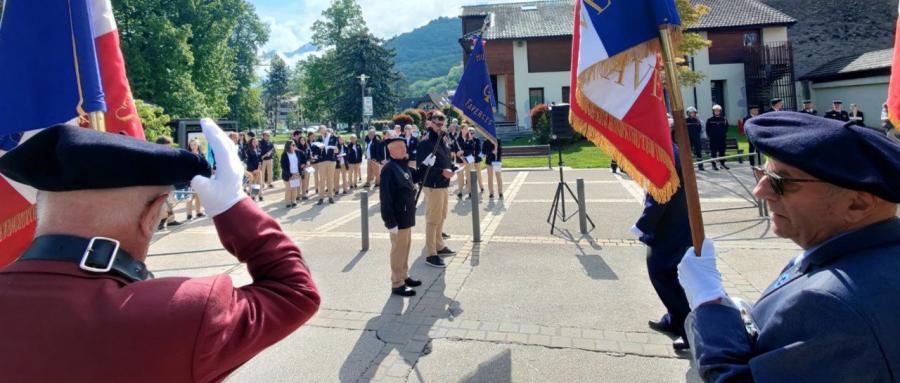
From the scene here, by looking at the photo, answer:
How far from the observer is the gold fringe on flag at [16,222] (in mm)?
2721

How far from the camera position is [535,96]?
125 feet

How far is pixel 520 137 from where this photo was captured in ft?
110

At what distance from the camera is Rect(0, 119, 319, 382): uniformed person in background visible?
4.05 feet

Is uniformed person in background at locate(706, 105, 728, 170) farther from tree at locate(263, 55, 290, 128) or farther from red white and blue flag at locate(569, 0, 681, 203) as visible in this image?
tree at locate(263, 55, 290, 128)

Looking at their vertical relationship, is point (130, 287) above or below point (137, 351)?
above

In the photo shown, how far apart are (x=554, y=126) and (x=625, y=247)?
13.1 feet

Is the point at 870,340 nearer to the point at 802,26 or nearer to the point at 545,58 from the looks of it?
the point at 545,58

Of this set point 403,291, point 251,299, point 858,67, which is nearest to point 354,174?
point 403,291

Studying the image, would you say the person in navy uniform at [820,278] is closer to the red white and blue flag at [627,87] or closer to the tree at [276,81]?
the red white and blue flag at [627,87]

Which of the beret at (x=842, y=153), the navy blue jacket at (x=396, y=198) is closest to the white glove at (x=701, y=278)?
the beret at (x=842, y=153)

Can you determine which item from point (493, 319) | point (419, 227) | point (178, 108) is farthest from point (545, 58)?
point (493, 319)

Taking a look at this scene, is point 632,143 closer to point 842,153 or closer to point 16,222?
point 842,153

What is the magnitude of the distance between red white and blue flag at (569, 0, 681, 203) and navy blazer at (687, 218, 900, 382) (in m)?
1.80

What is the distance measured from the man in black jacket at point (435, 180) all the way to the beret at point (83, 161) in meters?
5.61
